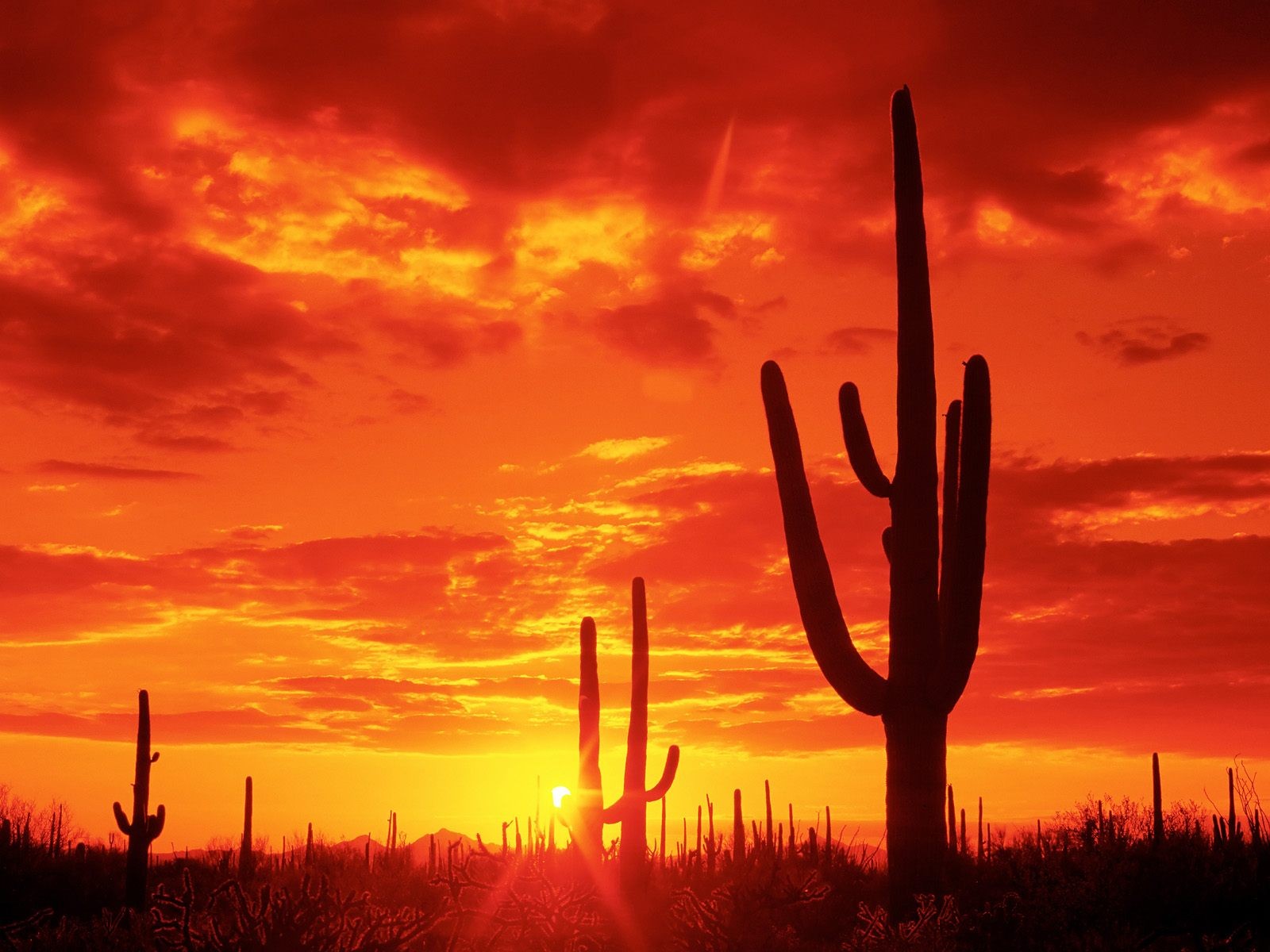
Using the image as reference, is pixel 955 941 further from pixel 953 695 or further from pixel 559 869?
pixel 559 869

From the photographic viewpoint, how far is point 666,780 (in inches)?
985

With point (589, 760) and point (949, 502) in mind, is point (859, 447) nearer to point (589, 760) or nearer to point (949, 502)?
point (949, 502)

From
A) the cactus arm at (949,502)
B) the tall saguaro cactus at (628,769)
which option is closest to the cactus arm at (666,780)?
the tall saguaro cactus at (628,769)

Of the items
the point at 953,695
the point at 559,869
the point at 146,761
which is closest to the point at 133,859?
the point at 146,761

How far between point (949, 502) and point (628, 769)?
36.9 feet

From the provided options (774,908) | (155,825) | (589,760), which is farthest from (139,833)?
(774,908)

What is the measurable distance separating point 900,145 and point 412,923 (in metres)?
11.2

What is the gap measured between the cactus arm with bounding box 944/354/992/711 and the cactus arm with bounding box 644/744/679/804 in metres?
10.8

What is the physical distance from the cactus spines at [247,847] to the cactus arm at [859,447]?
21420 mm

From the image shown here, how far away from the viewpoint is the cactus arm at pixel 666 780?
2500cm

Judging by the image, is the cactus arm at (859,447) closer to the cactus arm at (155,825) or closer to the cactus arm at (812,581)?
the cactus arm at (812,581)

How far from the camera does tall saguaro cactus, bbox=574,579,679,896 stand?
80.9 feet

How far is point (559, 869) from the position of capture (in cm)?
2653

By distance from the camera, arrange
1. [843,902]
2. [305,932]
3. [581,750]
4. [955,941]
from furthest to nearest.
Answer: [581,750]
[843,902]
[955,941]
[305,932]
